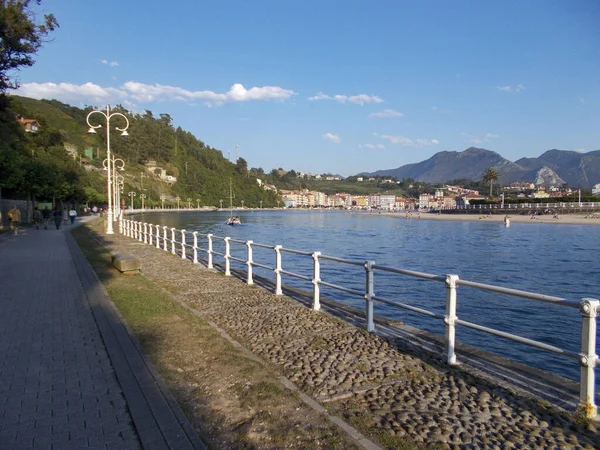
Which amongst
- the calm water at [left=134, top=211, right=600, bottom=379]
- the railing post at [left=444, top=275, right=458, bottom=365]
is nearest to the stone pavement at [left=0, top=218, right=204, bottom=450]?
the railing post at [left=444, top=275, right=458, bottom=365]

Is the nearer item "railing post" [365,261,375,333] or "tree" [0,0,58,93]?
"railing post" [365,261,375,333]

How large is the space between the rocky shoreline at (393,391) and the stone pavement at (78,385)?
1.48 metres

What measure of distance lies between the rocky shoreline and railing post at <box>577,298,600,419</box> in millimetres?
205

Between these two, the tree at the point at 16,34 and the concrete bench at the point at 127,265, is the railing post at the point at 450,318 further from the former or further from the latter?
the tree at the point at 16,34

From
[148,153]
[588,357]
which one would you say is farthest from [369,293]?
[148,153]

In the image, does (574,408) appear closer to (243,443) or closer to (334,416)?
(334,416)

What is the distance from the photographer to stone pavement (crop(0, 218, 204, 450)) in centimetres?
345

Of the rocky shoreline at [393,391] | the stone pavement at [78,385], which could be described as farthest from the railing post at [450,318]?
the stone pavement at [78,385]

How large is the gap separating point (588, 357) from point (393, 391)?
1.76 meters

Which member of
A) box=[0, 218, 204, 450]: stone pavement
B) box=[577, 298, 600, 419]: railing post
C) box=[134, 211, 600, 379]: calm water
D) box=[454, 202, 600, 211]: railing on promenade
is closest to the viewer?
box=[0, 218, 204, 450]: stone pavement

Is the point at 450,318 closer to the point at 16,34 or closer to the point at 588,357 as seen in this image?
the point at 588,357

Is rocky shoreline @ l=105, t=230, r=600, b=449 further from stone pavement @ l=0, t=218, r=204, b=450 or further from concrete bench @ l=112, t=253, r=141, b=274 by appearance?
concrete bench @ l=112, t=253, r=141, b=274

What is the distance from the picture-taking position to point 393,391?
451 centimetres

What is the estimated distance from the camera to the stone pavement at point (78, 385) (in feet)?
11.3
